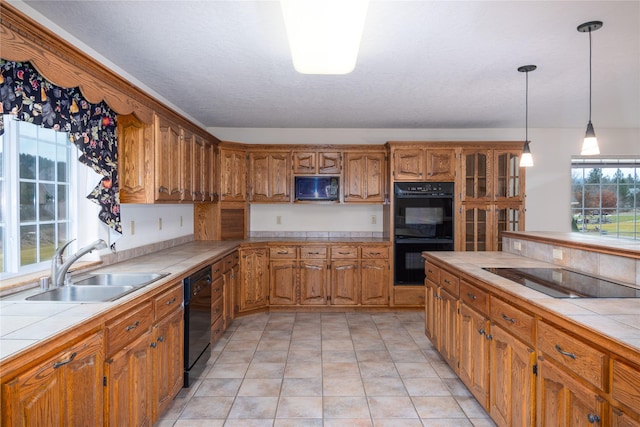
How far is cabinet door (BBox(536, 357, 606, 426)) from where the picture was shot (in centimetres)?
128

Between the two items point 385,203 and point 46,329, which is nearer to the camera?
point 46,329

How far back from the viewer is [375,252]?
4.46 meters

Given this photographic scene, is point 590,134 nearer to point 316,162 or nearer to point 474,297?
point 474,297

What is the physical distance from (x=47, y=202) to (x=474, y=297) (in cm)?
279

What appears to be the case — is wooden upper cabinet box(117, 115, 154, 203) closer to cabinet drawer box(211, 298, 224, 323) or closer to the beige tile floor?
cabinet drawer box(211, 298, 224, 323)

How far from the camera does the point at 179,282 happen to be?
2438 mm

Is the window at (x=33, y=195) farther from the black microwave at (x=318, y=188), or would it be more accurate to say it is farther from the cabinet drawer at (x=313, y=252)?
the black microwave at (x=318, y=188)

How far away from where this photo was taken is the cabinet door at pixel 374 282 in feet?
14.6

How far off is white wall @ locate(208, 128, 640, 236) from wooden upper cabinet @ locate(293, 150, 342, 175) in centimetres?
39

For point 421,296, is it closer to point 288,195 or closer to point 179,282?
point 288,195

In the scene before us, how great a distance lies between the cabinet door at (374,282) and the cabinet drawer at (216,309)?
69.9 inches

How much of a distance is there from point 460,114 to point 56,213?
4.03 meters

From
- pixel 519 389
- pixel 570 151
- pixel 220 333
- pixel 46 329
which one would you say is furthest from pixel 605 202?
pixel 46 329

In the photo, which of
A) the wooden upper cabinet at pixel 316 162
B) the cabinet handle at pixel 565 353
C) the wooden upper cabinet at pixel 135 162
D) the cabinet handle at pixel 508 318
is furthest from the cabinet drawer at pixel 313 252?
the cabinet handle at pixel 565 353
